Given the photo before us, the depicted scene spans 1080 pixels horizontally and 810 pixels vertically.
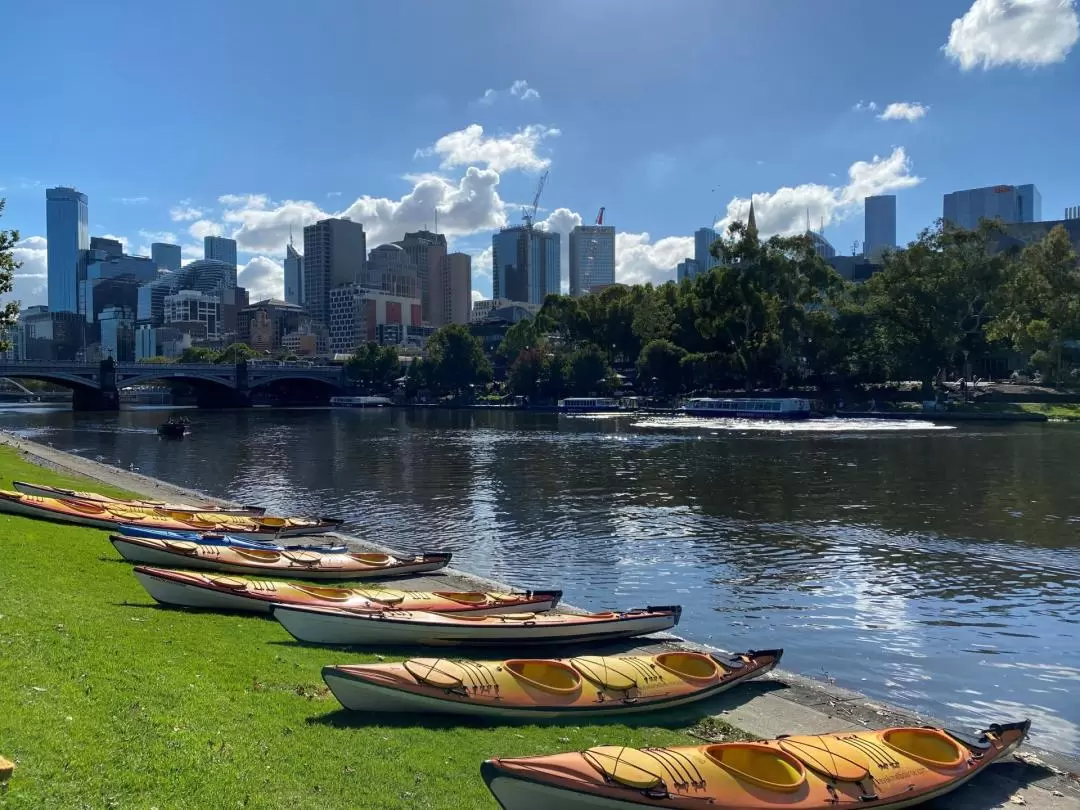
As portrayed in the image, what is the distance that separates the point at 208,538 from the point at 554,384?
12596 centimetres

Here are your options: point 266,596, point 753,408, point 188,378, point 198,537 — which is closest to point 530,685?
point 266,596

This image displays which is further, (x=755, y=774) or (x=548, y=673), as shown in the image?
(x=548, y=673)

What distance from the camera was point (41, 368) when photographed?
128m

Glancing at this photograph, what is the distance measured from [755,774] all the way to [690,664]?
13.4ft

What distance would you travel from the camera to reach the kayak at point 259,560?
19.2 m

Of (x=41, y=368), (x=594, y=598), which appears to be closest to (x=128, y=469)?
(x=594, y=598)

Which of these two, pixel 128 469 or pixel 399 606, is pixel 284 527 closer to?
pixel 399 606

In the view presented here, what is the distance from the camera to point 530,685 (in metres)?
11.1

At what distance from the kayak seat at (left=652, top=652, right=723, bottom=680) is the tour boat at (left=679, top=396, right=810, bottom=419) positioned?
9815cm

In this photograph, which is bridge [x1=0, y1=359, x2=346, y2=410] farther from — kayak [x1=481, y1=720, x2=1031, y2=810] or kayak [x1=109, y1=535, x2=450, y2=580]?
kayak [x1=481, y1=720, x2=1031, y2=810]

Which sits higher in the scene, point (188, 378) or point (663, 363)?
point (663, 363)

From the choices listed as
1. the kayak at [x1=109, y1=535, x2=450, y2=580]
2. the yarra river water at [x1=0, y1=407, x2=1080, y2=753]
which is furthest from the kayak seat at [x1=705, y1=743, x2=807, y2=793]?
the kayak at [x1=109, y1=535, x2=450, y2=580]

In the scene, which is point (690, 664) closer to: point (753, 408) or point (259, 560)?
point (259, 560)

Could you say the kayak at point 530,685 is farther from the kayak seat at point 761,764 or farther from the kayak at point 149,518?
the kayak at point 149,518
